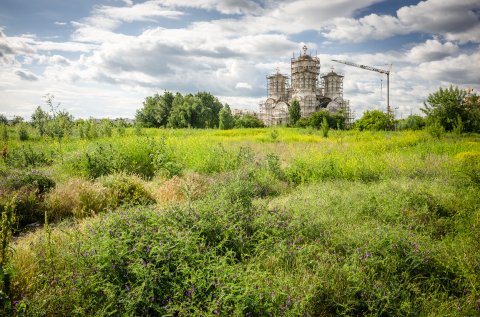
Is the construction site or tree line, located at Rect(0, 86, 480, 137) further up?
the construction site

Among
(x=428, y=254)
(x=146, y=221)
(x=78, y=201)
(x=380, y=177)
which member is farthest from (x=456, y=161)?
(x=78, y=201)

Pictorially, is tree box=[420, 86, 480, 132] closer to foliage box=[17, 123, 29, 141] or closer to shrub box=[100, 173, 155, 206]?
shrub box=[100, 173, 155, 206]

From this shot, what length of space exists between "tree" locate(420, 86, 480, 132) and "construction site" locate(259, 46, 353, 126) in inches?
2799

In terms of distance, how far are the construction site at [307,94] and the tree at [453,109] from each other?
2799 inches

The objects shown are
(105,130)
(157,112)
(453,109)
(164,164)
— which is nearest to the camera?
(164,164)

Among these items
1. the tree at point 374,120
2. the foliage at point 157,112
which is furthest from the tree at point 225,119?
the tree at point 374,120

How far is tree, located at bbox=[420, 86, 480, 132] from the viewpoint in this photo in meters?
27.5

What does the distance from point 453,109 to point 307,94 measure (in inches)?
3072

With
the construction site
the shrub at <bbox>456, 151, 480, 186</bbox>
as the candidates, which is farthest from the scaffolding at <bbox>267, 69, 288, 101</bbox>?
the shrub at <bbox>456, 151, 480, 186</bbox>

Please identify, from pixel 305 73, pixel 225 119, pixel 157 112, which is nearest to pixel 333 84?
pixel 305 73

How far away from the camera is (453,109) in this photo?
27.6 m

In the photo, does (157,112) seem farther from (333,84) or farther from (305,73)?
(333,84)

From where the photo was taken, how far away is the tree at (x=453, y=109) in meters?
27.5

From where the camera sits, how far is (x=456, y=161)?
37.6 ft
